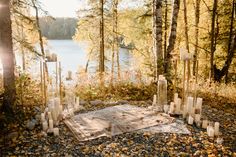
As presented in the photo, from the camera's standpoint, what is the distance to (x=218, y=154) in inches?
242

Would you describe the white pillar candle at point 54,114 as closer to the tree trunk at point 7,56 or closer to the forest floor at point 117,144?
the forest floor at point 117,144

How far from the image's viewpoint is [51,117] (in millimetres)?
7754

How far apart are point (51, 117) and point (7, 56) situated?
6.11 feet

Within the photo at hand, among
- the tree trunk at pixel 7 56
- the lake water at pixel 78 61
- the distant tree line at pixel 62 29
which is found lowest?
the lake water at pixel 78 61

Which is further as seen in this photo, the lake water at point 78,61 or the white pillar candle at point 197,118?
the lake water at point 78,61

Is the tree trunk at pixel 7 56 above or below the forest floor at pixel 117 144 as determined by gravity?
above

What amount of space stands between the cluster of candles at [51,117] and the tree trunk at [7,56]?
0.93 meters

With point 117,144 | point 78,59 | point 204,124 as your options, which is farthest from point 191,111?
point 78,59

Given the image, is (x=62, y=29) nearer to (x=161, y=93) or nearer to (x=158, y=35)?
(x=158, y=35)

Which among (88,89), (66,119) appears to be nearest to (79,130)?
(66,119)

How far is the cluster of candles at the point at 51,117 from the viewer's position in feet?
23.7

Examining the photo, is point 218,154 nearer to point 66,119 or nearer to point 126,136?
point 126,136

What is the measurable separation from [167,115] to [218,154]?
2.27m

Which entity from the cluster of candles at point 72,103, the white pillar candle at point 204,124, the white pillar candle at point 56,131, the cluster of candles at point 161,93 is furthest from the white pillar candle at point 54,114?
the white pillar candle at point 204,124
